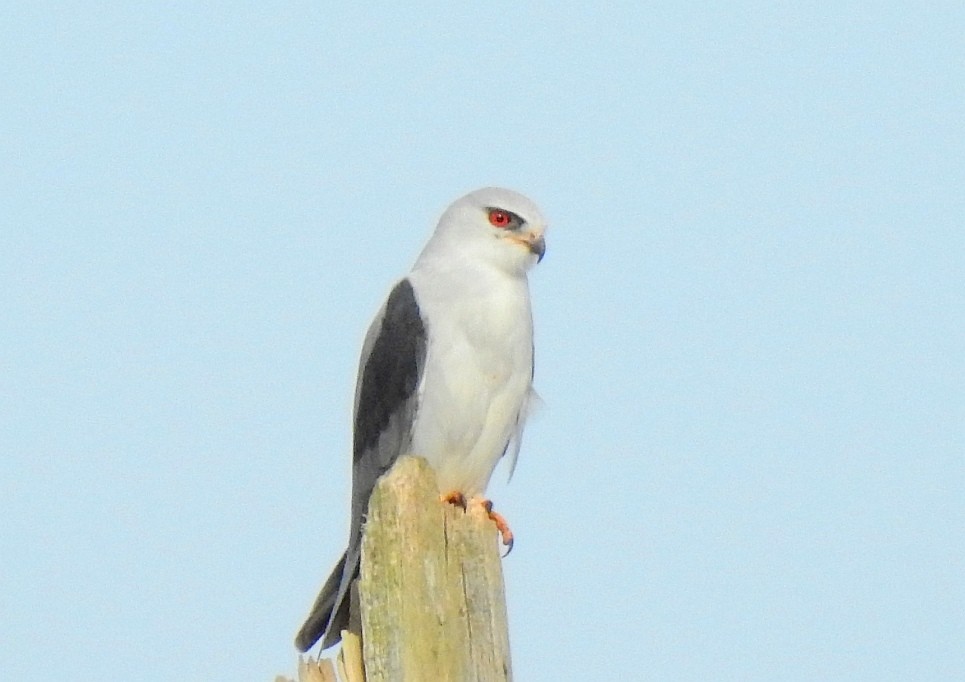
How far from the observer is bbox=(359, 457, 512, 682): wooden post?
10.7ft

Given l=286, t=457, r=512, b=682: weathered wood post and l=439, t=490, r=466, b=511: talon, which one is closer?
l=286, t=457, r=512, b=682: weathered wood post

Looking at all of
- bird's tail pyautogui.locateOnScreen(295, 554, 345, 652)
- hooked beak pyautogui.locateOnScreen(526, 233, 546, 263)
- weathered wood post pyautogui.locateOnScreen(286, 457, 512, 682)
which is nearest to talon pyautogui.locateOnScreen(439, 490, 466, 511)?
bird's tail pyautogui.locateOnScreen(295, 554, 345, 652)

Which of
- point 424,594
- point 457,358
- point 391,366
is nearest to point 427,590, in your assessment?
point 424,594

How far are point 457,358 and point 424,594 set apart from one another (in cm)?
271

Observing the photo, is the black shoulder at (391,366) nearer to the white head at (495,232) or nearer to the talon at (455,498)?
the white head at (495,232)

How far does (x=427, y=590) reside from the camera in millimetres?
3363

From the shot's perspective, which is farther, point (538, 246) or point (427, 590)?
point (538, 246)

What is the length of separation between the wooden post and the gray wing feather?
234 cm

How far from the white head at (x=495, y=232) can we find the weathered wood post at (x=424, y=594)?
107 inches

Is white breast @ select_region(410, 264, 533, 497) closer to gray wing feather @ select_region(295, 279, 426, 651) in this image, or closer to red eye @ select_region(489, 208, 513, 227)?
gray wing feather @ select_region(295, 279, 426, 651)

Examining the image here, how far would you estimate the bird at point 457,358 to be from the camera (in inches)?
237

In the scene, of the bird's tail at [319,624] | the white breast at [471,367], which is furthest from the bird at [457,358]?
the bird's tail at [319,624]

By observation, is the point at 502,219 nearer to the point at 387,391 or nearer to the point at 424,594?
the point at 387,391

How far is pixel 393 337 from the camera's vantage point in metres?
6.12
